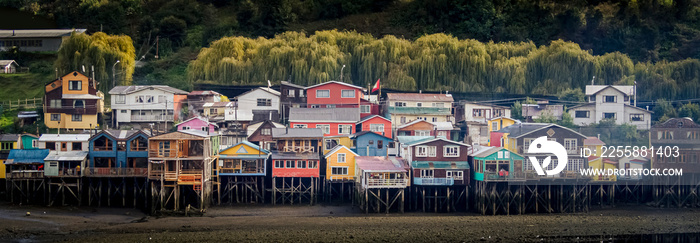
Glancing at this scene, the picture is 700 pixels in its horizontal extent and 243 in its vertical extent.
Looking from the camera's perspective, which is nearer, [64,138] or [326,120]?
[64,138]

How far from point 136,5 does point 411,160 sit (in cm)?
4406

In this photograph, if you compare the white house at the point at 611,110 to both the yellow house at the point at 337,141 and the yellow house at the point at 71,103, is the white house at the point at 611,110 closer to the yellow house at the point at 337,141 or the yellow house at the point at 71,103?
the yellow house at the point at 337,141

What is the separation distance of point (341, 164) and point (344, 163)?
18 centimetres

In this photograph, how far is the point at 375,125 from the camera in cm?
5588

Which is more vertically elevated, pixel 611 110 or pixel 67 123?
→ pixel 611 110

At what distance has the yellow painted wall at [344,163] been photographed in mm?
48375

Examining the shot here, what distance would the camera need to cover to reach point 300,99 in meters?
59.4

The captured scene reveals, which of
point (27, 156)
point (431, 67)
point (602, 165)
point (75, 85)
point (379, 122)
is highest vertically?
point (431, 67)

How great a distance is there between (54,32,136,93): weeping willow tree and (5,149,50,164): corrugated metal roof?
532 inches

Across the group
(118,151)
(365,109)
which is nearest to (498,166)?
(365,109)

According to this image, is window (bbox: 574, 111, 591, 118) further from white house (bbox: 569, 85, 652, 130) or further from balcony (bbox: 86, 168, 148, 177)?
balcony (bbox: 86, 168, 148, 177)

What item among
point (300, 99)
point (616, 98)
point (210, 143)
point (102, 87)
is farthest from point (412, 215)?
point (102, 87)

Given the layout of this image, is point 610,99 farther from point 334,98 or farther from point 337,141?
point 337,141

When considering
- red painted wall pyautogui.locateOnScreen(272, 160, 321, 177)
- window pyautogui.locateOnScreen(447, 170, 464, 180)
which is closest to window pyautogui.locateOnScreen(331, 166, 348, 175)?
red painted wall pyautogui.locateOnScreen(272, 160, 321, 177)
